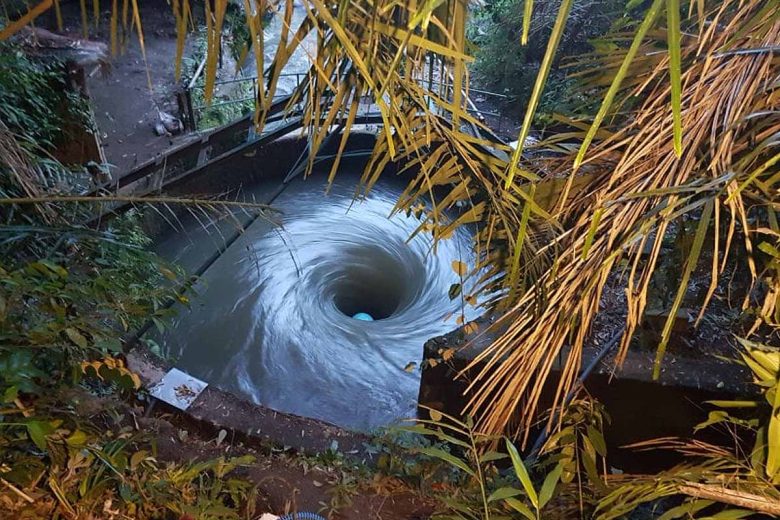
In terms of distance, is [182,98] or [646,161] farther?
[182,98]

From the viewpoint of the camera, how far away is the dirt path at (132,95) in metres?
6.27

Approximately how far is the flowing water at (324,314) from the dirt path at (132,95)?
1.39m

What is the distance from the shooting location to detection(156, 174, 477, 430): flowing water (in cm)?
457

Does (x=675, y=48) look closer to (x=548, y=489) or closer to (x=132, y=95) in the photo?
(x=548, y=489)

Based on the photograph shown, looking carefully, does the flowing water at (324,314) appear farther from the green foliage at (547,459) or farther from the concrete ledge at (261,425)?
the green foliage at (547,459)

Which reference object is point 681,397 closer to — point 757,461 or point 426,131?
point 757,461

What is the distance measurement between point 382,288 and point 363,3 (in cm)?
533

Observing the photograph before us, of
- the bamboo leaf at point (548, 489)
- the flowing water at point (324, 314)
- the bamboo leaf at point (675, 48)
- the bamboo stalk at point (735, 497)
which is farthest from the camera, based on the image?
the flowing water at point (324, 314)

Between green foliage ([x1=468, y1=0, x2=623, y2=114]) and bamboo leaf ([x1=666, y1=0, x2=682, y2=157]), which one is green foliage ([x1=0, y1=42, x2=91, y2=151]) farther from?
green foliage ([x1=468, y1=0, x2=623, y2=114])

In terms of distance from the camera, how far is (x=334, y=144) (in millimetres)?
7129

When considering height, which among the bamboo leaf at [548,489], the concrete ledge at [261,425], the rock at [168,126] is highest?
the bamboo leaf at [548,489]

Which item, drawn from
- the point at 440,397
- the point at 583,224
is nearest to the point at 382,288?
the point at 440,397

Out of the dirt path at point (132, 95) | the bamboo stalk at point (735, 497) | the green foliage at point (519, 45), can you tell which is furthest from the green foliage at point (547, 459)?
the green foliage at point (519, 45)

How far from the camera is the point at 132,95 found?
729 cm
